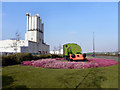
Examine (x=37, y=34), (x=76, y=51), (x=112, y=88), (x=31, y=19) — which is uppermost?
(x=31, y=19)

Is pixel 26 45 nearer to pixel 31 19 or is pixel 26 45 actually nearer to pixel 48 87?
pixel 31 19

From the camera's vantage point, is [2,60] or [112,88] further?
[2,60]

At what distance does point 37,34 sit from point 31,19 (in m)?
10.9

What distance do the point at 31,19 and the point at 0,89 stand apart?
71.4m

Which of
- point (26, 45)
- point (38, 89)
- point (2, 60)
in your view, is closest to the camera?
point (38, 89)

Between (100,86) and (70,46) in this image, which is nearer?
(100,86)

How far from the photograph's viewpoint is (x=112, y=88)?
4.55 metres

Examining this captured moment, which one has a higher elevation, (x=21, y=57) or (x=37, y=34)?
(x=37, y=34)

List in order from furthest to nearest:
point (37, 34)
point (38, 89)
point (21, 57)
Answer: point (37, 34)
point (21, 57)
point (38, 89)

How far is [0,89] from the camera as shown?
14.4 feet

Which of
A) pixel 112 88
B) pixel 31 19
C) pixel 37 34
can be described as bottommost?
pixel 112 88

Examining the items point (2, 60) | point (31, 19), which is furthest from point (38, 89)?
point (31, 19)

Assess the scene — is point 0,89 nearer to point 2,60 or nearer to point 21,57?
point 2,60

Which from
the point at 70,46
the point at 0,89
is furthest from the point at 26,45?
the point at 0,89
